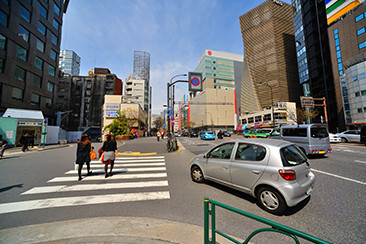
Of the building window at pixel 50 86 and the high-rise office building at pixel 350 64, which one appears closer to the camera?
the building window at pixel 50 86

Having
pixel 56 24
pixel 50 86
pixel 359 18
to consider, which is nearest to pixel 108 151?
pixel 50 86

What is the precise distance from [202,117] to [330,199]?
80.6 meters

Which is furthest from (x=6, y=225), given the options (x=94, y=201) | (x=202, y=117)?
(x=202, y=117)

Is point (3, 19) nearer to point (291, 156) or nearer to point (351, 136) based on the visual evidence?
point (291, 156)

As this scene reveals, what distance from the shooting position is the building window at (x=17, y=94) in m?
22.0

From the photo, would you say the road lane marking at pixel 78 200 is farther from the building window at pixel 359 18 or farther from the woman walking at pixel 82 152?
the building window at pixel 359 18

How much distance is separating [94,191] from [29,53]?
32652mm

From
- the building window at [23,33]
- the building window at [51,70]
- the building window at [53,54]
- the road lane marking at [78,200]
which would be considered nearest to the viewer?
the road lane marking at [78,200]

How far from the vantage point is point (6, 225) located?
9.73 ft

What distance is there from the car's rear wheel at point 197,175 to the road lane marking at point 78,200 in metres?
1.22

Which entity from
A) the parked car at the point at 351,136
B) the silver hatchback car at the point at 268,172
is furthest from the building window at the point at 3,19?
the parked car at the point at 351,136

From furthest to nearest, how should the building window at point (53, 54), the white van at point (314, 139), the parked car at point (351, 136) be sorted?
the building window at point (53, 54), the parked car at point (351, 136), the white van at point (314, 139)

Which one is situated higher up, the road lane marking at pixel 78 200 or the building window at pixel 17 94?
the building window at pixel 17 94

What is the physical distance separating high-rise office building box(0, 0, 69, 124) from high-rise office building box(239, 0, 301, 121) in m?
73.0
